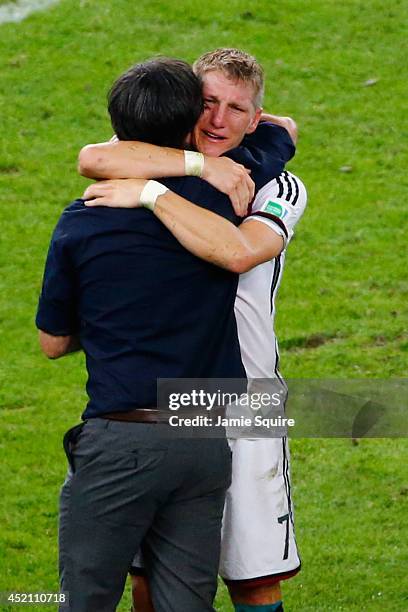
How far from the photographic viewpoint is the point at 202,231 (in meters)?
4.34

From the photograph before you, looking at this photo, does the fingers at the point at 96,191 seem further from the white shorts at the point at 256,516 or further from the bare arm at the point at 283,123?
the white shorts at the point at 256,516

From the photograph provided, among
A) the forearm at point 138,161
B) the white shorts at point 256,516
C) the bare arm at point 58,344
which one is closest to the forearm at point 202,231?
the forearm at point 138,161

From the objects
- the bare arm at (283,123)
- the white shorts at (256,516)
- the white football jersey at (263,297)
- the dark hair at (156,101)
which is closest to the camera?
the dark hair at (156,101)

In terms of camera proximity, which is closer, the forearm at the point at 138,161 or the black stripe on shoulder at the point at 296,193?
the forearm at the point at 138,161

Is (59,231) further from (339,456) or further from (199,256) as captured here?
(339,456)

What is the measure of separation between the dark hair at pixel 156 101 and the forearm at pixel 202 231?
0.67 feet

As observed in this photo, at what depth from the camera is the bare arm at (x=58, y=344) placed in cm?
463

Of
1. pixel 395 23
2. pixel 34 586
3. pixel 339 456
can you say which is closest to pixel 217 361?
pixel 34 586

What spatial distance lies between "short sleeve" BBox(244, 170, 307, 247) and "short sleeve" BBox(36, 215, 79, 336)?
630 millimetres

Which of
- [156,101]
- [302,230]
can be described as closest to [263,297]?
[156,101]

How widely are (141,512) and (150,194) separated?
0.96m

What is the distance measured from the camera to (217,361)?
177 inches

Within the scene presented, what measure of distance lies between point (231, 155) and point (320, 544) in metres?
2.57

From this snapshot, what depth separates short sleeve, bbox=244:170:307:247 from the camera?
15.4ft
